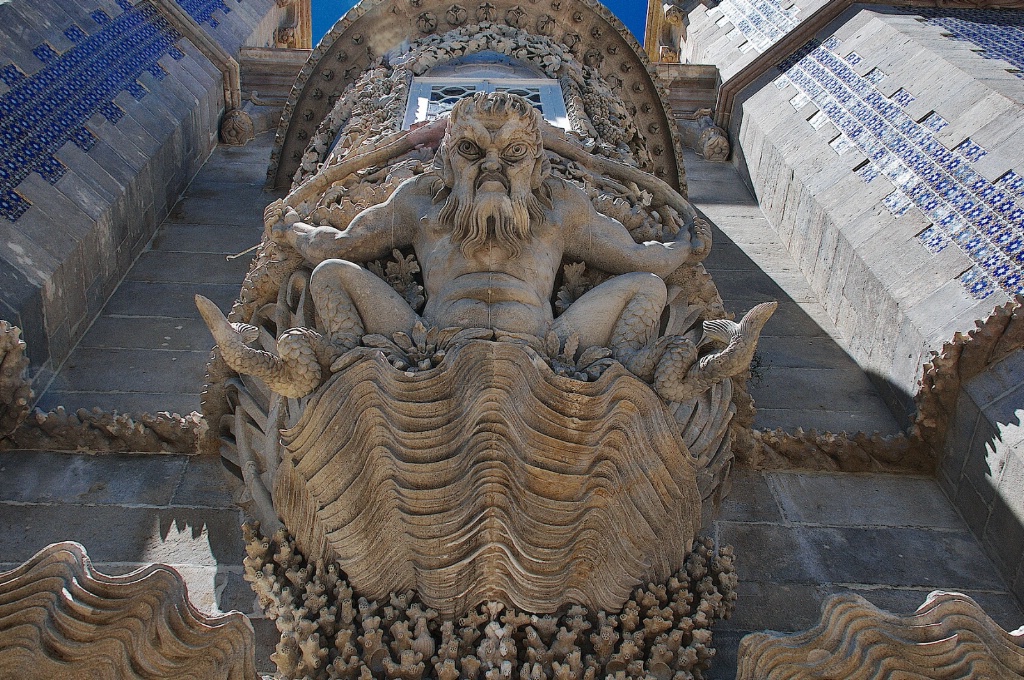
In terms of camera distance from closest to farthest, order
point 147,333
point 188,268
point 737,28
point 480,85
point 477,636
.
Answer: point 477,636 < point 147,333 < point 188,268 < point 480,85 < point 737,28

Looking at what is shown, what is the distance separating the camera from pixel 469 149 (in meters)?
4.21

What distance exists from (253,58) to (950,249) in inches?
Result: 344

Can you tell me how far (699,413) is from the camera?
13.6 ft

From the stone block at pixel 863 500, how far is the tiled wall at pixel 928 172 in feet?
3.92

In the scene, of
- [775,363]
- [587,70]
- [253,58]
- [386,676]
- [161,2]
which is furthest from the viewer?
[253,58]

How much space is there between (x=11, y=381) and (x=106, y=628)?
2445 millimetres

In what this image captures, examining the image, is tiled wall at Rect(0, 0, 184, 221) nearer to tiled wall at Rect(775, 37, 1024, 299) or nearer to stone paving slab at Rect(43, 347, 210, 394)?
stone paving slab at Rect(43, 347, 210, 394)

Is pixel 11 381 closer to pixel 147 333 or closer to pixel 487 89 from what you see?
pixel 147 333

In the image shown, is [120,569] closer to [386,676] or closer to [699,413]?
[386,676]

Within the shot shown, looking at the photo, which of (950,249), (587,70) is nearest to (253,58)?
(587,70)

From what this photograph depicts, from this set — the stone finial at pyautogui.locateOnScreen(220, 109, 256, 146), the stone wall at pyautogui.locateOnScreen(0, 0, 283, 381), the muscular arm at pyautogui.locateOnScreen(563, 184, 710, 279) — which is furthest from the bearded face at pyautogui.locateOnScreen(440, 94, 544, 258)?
the stone finial at pyautogui.locateOnScreen(220, 109, 256, 146)

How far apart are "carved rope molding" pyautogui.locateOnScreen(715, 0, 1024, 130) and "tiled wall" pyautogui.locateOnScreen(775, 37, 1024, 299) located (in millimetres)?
834

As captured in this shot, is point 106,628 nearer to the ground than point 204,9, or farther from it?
farther from it

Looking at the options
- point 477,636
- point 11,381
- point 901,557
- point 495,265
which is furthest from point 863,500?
point 11,381
